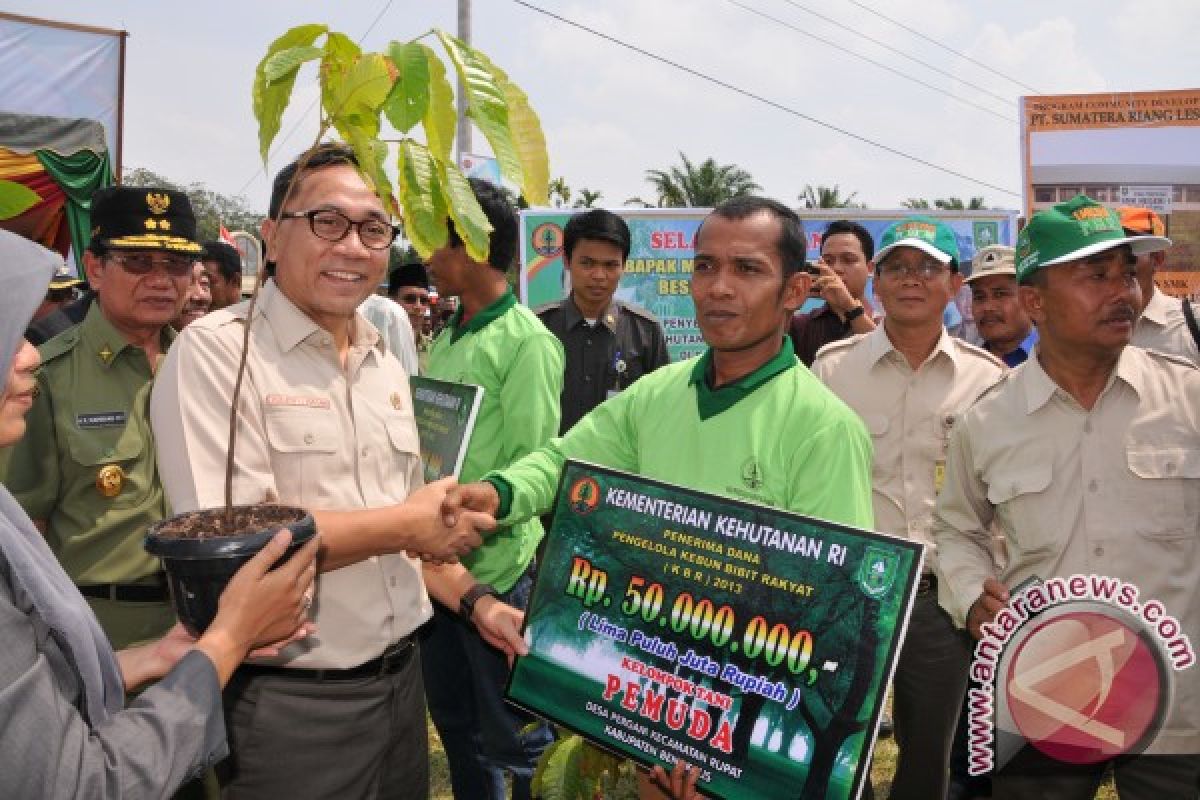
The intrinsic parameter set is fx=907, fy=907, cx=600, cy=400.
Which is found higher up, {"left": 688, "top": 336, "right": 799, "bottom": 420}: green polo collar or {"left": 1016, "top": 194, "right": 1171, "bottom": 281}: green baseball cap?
{"left": 1016, "top": 194, "right": 1171, "bottom": 281}: green baseball cap

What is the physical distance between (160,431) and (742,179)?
130 feet

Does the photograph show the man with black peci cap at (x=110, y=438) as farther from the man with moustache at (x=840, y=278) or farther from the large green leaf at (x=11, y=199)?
the man with moustache at (x=840, y=278)

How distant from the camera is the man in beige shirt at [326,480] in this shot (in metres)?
2.09

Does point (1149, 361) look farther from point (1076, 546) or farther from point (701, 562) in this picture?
point (701, 562)

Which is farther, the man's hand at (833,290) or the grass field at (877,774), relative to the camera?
the man's hand at (833,290)

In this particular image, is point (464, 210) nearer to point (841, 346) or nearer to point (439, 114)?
point (439, 114)

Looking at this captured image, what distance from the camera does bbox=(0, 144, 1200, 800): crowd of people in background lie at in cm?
156

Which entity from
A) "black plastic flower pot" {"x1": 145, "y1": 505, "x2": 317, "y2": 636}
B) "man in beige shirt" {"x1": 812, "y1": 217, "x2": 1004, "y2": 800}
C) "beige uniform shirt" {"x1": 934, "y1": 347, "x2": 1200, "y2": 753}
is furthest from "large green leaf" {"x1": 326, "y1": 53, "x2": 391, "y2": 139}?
"man in beige shirt" {"x1": 812, "y1": 217, "x2": 1004, "y2": 800}

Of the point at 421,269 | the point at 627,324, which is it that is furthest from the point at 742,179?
the point at 627,324

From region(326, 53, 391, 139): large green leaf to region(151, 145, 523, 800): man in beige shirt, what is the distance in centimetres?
16

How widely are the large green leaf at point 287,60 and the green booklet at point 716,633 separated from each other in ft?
3.60

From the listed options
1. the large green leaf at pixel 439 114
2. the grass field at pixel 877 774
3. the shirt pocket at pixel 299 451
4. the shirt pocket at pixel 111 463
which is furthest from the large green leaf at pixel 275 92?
the grass field at pixel 877 774

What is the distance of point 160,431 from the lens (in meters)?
2.07

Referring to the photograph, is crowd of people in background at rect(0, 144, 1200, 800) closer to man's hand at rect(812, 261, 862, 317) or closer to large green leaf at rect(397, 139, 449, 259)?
large green leaf at rect(397, 139, 449, 259)
